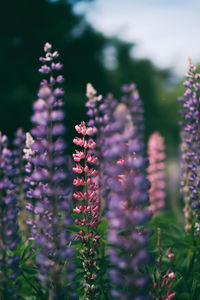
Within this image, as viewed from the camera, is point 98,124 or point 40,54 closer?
point 98,124

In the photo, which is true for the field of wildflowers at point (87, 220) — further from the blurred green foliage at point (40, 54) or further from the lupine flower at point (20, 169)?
the blurred green foliage at point (40, 54)

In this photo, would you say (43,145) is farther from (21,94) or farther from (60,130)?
(21,94)

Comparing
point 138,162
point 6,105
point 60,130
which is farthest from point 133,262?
point 6,105

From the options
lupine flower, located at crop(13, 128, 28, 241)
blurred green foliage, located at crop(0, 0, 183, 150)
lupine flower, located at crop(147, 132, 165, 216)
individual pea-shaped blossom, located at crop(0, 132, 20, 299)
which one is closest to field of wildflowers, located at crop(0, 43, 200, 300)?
individual pea-shaped blossom, located at crop(0, 132, 20, 299)

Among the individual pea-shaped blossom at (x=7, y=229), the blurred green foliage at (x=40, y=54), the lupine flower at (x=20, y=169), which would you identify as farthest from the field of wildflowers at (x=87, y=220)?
the blurred green foliage at (x=40, y=54)

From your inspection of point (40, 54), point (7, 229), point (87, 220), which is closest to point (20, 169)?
point (87, 220)

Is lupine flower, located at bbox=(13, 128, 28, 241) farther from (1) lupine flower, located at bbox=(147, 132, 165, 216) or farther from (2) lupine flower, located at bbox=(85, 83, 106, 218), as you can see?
(1) lupine flower, located at bbox=(147, 132, 165, 216)

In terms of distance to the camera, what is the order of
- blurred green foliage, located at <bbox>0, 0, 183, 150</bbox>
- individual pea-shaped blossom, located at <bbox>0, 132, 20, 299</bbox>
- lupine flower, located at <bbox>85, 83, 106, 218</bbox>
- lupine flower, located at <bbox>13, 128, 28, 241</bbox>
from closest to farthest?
individual pea-shaped blossom, located at <bbox>0, 132, 20, 299</bbox>, lupine flower, located at <bbox>85, 83, 106, 218</bbox>, lupine flower, located at <bbox>13, 128, 28, 241</bbox>, blurred green foliage, located at <bbox>0, 0, 183, 150</bbox>

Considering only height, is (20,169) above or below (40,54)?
below

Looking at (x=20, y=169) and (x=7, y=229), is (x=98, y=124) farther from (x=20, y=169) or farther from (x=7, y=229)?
(x=7, y=229)

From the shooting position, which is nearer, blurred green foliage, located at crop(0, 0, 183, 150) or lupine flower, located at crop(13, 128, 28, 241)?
lupine flower, located at crop(13, 128, 28, 241)

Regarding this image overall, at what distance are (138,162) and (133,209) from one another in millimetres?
269

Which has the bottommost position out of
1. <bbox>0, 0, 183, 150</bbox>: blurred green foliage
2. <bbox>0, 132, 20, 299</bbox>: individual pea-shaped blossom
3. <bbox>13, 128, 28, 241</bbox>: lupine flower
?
<bbox>0, 132, 20, 299</bbox>: individual pea-shaped blossom

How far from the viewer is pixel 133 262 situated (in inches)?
76.1
